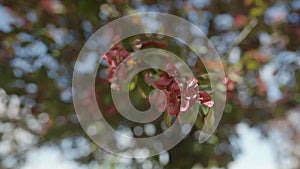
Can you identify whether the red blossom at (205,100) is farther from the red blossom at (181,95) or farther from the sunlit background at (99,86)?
the sunlit background at (99,86)

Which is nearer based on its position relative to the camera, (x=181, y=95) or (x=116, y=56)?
(x=181, y=95)

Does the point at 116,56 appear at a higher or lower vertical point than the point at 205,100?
Result: higher

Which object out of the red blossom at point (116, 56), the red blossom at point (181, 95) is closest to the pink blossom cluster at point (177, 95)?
the red blossom at point (181, 95)

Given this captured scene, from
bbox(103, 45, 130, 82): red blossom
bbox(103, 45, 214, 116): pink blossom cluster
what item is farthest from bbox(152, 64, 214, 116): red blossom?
bbox(103, 45, 130, 82): red blossom

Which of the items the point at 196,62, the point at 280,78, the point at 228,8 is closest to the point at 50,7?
the point at 196,62

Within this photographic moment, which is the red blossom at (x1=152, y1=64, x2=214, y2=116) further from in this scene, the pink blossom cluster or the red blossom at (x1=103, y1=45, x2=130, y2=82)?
the red blossom at (x1=103, y1=45, x2=130, y2=82)

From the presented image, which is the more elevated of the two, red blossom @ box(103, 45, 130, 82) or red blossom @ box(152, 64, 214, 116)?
red blossom @ box(103, 45, 130, 82)

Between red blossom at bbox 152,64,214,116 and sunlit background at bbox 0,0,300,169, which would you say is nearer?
red blossom at bbox 152,64,214,116

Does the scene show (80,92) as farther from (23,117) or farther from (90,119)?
(23,117)

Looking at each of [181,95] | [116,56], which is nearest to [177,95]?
[181,95]

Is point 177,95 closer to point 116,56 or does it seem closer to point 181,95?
point 181,95
